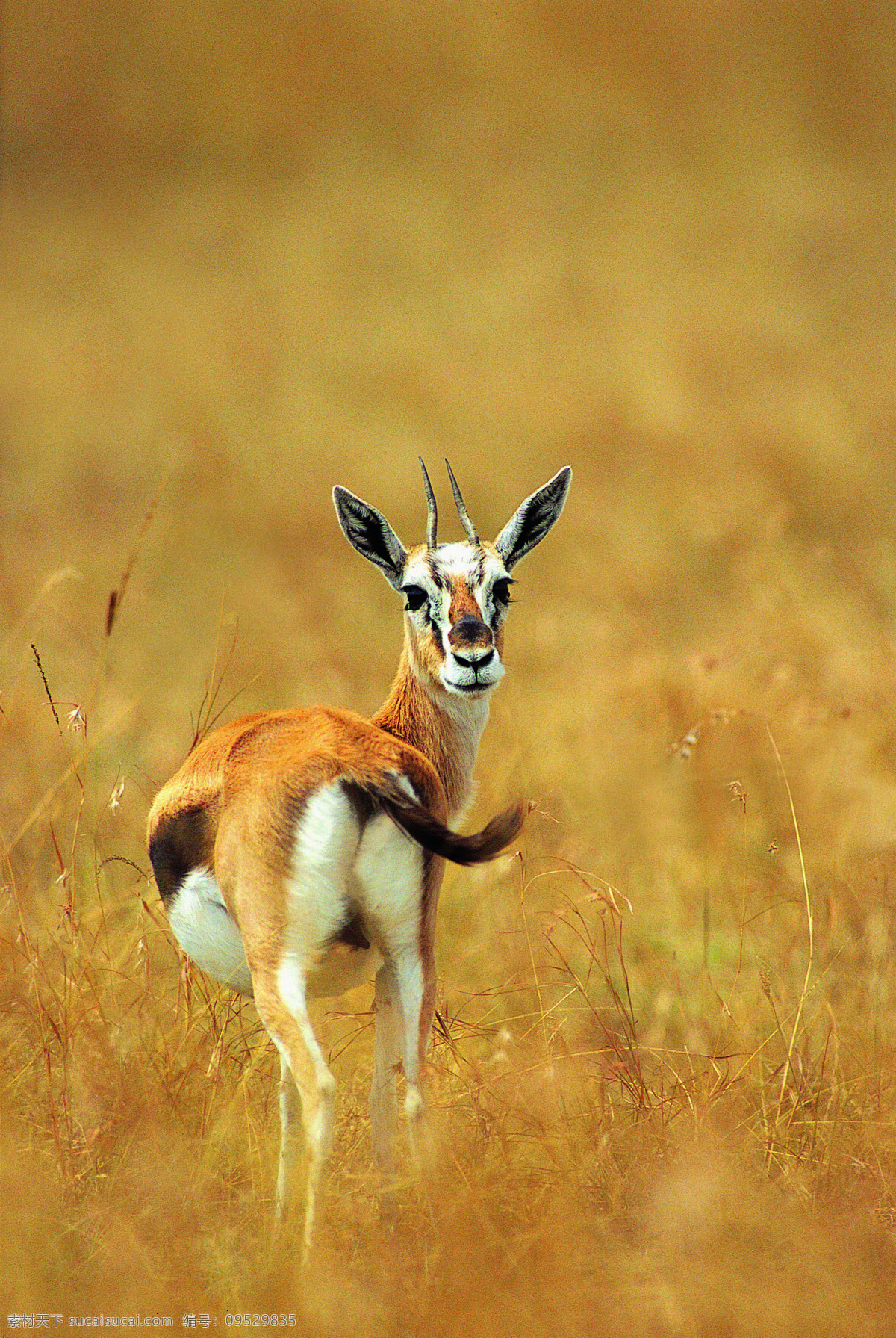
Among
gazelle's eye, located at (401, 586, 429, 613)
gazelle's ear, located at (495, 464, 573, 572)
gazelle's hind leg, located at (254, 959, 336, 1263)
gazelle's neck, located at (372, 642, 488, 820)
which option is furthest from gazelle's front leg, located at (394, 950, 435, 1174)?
gazelle's ear, located at (495, 464, 573, 572)

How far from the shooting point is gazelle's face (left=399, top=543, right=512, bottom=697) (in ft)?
13.4

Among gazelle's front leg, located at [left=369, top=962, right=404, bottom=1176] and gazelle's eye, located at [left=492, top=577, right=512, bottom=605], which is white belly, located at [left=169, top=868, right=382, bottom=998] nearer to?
gazelle's front leg, located at [left=369, top=962, right=404, bottom=1176]

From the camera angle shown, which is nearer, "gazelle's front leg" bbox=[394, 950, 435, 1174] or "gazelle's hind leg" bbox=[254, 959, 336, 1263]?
"gazelle's hind leg" bbox=[254, 959, 336, 1263]

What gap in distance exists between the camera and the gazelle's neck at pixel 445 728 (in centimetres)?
443

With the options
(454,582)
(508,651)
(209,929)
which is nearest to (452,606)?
(454,582)

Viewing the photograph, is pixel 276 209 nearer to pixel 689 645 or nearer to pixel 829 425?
pixel 829 425

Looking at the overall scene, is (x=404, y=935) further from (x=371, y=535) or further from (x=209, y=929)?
(x=371, y=535)

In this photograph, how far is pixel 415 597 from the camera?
4477 mm

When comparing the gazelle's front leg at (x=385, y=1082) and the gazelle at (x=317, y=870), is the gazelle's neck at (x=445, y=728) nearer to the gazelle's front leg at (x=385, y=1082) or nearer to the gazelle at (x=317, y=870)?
the gazelle at (x=317, y=870)

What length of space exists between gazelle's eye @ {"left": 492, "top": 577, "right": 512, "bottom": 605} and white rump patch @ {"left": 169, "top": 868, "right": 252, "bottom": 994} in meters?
1.37

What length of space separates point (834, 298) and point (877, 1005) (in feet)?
57.3

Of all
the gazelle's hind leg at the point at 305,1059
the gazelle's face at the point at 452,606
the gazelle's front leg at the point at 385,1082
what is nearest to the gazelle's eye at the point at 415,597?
the gazelle's face at the point at 452,606

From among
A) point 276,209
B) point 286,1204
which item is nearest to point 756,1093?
point 286,1204

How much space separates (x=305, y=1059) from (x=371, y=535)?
2.01 m
